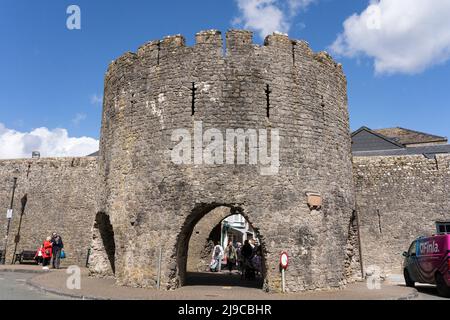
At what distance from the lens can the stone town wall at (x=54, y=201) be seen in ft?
64.6

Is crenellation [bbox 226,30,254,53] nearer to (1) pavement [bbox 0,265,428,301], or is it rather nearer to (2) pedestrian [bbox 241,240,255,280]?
(1) pavement [bbox 0,265,428,301]

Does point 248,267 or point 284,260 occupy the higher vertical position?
point 284,260

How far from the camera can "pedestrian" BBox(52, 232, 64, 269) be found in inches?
643

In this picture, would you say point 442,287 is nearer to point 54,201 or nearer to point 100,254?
point 100,254

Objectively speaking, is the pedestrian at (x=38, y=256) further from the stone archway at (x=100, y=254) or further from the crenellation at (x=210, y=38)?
the crenellation at (x=210, y=38)

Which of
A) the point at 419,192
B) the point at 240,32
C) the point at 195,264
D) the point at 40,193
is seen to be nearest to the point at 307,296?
the point at 240,32

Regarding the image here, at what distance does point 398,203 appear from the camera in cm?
1656

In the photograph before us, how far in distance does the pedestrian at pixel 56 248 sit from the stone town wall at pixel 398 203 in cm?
1320

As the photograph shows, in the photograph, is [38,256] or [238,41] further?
[38,256]

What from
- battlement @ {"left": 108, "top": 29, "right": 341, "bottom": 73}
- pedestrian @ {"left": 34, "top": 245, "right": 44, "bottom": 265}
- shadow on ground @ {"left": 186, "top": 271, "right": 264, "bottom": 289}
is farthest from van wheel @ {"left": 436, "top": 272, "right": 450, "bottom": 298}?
pedestrian @ {"left": 34, "top": 245, "right": 44, "bottom": 265}

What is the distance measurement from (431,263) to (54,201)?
17675 mm

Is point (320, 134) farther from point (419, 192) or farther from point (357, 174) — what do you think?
point (419, 192)

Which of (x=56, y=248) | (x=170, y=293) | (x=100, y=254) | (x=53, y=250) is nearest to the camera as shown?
(x=170, y=293)

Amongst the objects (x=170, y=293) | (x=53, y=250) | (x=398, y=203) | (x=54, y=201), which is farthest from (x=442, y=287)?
(x=54, y=201)
